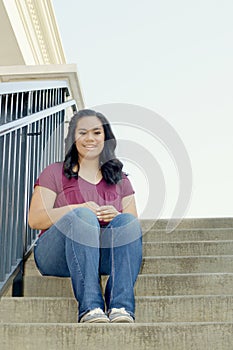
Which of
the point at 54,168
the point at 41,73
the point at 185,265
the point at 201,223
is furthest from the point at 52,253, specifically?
the point at 201,223

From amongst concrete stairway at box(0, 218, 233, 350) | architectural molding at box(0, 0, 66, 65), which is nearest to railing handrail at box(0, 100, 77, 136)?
concrete stairway at box(0, 218, 233, 350)

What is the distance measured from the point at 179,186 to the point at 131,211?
307mm

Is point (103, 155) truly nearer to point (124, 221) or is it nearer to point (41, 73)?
point (124, 221)

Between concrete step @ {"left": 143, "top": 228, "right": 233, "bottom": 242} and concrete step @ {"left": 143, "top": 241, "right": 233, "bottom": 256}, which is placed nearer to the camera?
concrete step @ {"left": 143, "top": 241, "right": 233, "bottom": 256}

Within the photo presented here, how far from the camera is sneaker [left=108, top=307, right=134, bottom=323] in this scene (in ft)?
5.36

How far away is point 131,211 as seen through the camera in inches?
85.6

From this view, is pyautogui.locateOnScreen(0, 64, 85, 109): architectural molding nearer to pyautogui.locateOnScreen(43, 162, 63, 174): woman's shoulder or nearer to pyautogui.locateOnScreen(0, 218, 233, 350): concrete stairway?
pyautogui.locateOnScreen(43, 162, 63, 174): woman's shoulder

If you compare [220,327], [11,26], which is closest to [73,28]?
[11,26]

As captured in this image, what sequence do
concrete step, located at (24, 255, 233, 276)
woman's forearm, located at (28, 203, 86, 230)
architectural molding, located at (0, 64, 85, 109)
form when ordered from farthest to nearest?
architectural molding, located at (0, 64, 85, 109) < concrete step, located at (24, 255, 233, 276) < woman's forearm, located at (28, 203, 86, 230)

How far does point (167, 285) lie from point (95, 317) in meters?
0.54

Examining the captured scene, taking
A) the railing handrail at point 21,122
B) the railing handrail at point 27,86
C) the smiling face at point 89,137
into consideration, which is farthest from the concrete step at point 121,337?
the smiling face at point 89,137

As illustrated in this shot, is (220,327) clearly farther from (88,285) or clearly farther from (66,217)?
(66,217)

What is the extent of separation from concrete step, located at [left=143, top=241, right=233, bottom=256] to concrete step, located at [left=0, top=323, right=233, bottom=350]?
3.79 ft

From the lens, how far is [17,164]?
7.54 feet
